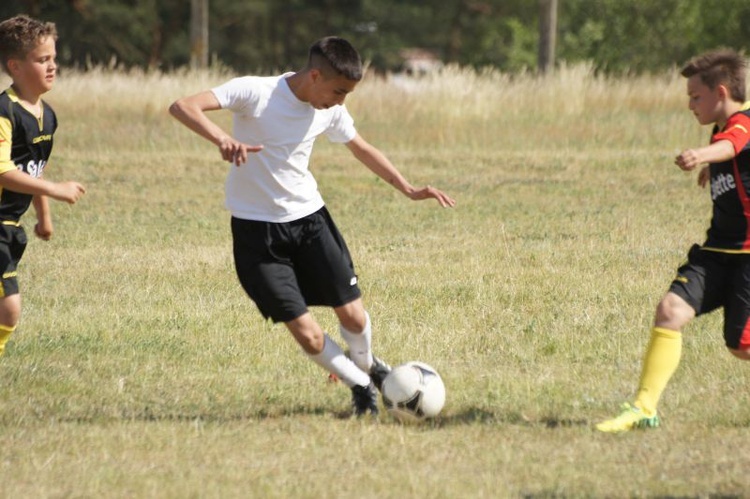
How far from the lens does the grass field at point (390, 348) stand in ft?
17.2

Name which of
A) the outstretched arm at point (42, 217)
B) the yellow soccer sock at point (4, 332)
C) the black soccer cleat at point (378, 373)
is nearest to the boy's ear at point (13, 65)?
the outstretched arm at point (42, 217)

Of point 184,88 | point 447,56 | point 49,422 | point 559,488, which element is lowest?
point 447,56

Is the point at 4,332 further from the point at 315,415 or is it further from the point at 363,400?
the point at 363,400

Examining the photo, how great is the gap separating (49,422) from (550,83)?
53.4ft

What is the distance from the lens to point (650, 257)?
1059cm

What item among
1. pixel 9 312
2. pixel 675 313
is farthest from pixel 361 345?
pixel 9 312

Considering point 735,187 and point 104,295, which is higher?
point 735,187

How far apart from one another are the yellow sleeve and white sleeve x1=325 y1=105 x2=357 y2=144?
1616 millimetres

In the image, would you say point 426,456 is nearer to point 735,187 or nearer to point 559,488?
point 559,488

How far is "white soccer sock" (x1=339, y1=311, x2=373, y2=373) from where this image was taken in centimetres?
627

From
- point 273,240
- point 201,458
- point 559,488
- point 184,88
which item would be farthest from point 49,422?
point 184,88

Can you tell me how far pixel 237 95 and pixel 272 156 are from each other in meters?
0.35

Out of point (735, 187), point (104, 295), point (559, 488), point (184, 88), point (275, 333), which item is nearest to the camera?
point (559, 488)

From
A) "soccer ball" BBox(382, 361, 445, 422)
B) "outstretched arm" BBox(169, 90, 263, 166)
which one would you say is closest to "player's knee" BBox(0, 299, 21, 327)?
"outstretched arm" BBox(169, 90, 263, 166)
